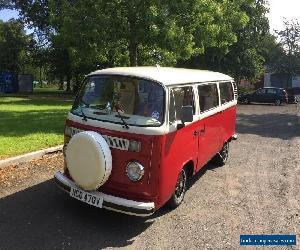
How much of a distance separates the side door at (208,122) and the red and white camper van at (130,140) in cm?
46

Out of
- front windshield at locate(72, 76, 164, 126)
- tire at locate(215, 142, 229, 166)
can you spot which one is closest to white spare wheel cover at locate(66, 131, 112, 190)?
front windshield at locate(72, 76, 164, 126)

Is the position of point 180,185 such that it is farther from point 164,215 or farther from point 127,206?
point 127,206

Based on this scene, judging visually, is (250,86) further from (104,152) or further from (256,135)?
(104,152)

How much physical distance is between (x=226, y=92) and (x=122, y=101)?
408 centimetres

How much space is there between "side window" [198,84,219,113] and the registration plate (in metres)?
2.66

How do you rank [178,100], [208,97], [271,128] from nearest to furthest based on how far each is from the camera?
1. [178,100]
2. [208,97]
3. [271,128]

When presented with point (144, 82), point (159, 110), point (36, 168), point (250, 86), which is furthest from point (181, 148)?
point (250, 86)

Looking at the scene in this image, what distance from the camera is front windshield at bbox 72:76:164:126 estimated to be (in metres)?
5.72

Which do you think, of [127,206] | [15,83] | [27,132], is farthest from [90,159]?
[15,83]

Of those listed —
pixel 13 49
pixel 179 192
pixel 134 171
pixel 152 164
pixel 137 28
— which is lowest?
pixel 179 192

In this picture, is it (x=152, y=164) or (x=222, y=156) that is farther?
(x=222, y=156)

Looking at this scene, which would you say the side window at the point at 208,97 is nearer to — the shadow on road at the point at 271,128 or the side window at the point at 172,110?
the side window at the point at 172,110

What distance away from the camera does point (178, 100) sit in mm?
6176

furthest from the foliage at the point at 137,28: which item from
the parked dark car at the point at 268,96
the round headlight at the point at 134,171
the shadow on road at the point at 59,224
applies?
the parked dark car at the point at 268,96
